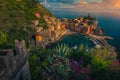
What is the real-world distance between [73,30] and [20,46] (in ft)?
294

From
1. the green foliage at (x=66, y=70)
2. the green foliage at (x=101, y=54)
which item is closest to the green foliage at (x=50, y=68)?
the green foliage at (x=66, y=70)

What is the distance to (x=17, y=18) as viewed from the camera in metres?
68.4

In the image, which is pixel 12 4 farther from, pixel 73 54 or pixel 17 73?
pixel 17 73

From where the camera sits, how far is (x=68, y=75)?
18.6 metres

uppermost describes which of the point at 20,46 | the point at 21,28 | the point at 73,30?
the point at 20,46

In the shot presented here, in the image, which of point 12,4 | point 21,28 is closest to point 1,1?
point 12,4

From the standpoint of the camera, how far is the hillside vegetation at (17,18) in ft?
176

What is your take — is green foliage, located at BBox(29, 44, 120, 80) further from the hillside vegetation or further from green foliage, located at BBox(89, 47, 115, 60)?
the hillside vegetation

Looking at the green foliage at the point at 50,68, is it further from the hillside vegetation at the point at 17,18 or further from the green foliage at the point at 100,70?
the hillside vegetation at the point at 17,18

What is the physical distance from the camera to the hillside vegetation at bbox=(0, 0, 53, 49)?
53.6 meters

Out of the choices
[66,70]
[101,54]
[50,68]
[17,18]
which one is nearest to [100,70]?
[66,70]

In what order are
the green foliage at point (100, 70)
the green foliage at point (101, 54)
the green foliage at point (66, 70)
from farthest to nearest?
the green foliage at point (101, 54) → the green foliage at point (66, 70) → the green foliage at point (100, 70)

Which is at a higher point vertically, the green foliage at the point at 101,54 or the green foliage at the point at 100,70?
the green foliage at the point at 100,70

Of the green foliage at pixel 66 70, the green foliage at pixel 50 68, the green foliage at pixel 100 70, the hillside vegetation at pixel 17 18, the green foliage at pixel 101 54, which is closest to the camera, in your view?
the green foliage at pixel 100 70
